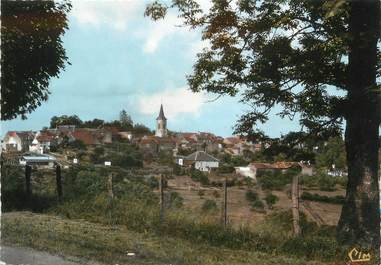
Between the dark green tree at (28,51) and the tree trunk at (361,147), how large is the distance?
6847 mm

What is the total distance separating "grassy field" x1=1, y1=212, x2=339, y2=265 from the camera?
25.9ft

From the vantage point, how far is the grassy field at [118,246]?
790 centimetres

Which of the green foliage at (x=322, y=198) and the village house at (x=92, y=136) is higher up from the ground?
the village house at (x=92, y=136)

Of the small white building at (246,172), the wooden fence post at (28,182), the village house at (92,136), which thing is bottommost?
the wooden fence post at (28,182)

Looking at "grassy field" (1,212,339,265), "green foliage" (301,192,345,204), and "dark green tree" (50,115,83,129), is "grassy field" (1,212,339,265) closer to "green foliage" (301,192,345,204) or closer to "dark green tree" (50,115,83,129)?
"dark green tree" (50,115,83,129)

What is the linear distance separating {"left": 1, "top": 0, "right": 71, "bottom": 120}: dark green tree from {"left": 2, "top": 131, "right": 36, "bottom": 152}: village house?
2.50 ft

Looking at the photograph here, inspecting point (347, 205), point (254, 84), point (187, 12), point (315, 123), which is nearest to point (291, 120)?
point (315, 123)

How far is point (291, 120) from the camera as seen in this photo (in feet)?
40.8

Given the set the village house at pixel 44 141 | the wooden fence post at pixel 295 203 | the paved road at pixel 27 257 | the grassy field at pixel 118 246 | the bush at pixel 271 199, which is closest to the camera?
the paved road at pixel 27 257

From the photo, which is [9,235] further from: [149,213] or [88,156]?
[88,156]

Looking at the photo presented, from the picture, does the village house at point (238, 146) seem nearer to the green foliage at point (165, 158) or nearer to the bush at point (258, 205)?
the green foliage at point (165, 158)

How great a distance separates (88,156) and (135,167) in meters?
1.55

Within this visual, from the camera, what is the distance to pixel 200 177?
16719 mm

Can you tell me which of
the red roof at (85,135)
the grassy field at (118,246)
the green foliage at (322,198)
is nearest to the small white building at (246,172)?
the green foliage at (322,198)
